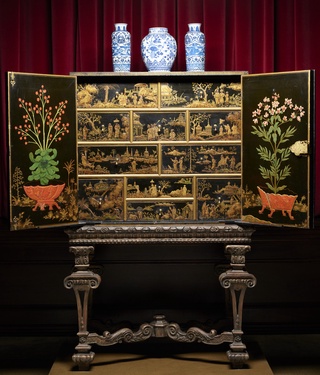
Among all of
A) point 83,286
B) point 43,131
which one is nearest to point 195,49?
point 43,131

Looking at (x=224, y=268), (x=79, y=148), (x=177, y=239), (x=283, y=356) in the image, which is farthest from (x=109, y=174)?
(x=283, y=356)

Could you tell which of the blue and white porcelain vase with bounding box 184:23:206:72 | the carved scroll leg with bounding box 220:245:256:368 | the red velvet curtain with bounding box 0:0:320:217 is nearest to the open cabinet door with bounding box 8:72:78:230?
the red velvet curtain with bounding box 0:0:320:217

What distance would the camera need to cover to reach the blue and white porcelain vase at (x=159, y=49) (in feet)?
15.3

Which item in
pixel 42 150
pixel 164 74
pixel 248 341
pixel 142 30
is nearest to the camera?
pixel 42 150

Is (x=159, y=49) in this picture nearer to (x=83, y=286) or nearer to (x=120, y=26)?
(x=120, y=26)

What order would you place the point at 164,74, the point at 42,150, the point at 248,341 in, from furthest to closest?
1. the point at 248,341
2. the point at 164,74
3. the point at 42,150

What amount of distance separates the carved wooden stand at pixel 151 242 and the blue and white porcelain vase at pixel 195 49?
1.01m

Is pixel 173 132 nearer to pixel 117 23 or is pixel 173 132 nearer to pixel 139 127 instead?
pixel 139 127

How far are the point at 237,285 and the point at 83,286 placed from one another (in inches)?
36.7

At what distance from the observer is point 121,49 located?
4680 millimetres

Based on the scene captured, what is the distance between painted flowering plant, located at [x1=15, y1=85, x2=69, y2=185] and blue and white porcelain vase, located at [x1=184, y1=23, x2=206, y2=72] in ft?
2.74

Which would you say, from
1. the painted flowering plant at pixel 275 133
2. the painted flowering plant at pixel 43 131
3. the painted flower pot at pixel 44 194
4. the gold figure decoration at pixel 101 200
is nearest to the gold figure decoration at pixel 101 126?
the painted flowering plant at pixel 43 131

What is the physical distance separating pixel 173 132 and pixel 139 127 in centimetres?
22

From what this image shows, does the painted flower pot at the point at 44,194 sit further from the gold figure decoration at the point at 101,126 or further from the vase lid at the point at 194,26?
the vase lid at the point at 194,26
